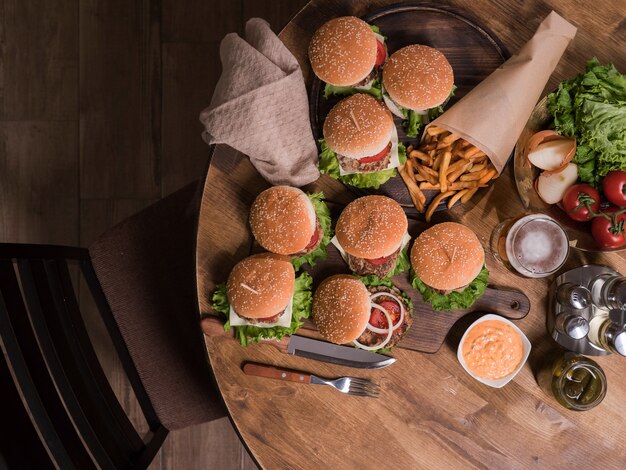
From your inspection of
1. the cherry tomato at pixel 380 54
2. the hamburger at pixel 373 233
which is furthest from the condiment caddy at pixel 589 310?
the cherry tomato at pixel 380 54

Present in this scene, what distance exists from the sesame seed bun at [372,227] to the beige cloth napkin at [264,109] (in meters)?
0.15

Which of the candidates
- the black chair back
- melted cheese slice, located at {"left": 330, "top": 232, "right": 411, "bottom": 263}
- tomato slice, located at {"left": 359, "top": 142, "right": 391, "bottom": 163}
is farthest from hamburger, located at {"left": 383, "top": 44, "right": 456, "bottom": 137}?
the black chair back

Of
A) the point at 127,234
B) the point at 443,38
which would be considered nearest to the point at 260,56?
the point at 443,38

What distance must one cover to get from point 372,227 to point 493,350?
1.54ft

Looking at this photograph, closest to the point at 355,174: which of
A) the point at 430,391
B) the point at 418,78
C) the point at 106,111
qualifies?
the point at 418,78

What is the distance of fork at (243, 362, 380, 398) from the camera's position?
1.60 metres

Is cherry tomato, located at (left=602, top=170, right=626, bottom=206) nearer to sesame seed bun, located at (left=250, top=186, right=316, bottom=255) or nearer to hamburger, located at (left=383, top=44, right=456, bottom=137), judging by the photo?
hamburger, located at (left=383, top=44, right=456, bottom=137)

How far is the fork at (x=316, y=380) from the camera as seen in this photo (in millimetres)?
1597

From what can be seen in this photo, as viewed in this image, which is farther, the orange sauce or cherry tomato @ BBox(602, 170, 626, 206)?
the orange sauce

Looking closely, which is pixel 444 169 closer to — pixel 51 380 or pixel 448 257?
pixel 448 257

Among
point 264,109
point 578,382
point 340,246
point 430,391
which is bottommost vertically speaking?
point 430,391

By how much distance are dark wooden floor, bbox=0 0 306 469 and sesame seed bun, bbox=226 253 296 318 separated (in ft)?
3.48

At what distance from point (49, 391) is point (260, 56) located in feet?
3.26

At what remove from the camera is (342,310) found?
155cm
